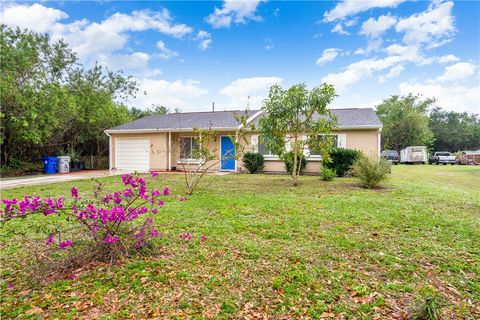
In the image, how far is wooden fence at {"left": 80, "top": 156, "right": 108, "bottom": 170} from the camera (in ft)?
57.7

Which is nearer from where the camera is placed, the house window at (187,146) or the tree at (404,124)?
the house window at (187,146)

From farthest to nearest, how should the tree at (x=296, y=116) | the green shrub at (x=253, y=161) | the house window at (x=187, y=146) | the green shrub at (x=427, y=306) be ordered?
the house window at (x=187, y=146) < the green shrub at (x=253, y=161) < the tree at (x=296, y=116) < the green shrub at (x=427, y=306)

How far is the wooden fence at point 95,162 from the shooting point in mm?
17575

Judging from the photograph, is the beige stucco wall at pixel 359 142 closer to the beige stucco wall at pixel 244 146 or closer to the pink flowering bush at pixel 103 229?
the beige stucco wall at pixel 244 146

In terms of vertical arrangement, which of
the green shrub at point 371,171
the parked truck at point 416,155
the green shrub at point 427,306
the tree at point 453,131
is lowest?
the green shrub at point 427,306

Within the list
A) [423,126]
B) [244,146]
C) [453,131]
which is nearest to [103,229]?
→ [244,146]

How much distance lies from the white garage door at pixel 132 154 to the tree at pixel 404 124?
28.7 m

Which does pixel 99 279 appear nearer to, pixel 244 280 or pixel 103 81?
pixel 244 280

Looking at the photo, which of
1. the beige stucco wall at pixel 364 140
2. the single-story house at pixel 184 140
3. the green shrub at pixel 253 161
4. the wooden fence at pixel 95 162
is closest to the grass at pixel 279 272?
the beige stucco wall at pixel 364 140

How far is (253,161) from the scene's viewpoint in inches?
554

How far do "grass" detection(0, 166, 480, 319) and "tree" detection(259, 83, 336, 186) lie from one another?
4597mm

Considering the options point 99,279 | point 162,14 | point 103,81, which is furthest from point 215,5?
point 103,81

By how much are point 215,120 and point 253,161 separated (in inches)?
155

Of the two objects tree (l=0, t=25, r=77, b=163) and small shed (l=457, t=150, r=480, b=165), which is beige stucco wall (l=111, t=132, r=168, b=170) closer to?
tree (l=0, t=25, r=77, b=163)
